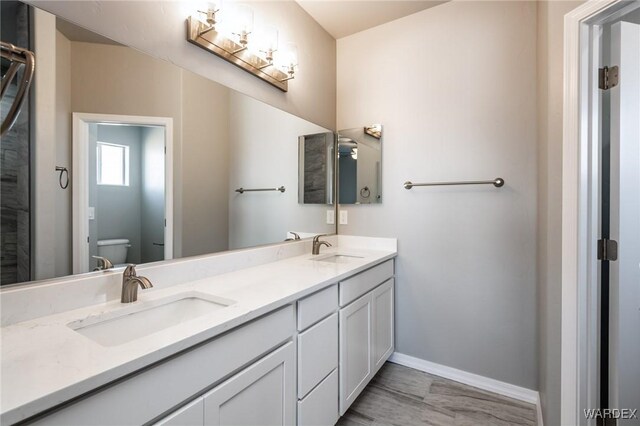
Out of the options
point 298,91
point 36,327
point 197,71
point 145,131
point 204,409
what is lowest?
point 204,409

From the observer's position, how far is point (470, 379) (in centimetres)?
199

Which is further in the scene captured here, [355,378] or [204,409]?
[355,378]

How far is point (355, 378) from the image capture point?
5.45 ft

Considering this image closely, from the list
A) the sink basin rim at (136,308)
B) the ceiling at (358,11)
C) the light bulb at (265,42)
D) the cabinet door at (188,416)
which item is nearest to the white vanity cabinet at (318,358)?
the sink basin rim at (136,308)

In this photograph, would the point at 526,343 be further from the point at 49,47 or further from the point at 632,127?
the point at 49,47

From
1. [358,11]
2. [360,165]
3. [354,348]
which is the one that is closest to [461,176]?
[360,165]

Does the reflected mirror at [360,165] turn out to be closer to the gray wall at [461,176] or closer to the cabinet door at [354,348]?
the gray wall at [461,176]

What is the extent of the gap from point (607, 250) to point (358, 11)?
6.92 feet

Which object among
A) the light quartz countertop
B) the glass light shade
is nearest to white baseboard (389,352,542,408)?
the light quartz countertop

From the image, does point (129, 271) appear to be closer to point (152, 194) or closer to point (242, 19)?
point (152, 194)

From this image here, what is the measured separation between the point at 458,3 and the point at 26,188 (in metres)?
2.55

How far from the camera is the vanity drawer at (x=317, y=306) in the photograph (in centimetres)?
125

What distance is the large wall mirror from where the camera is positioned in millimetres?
989

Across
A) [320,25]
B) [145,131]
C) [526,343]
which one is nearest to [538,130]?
[526,343]
